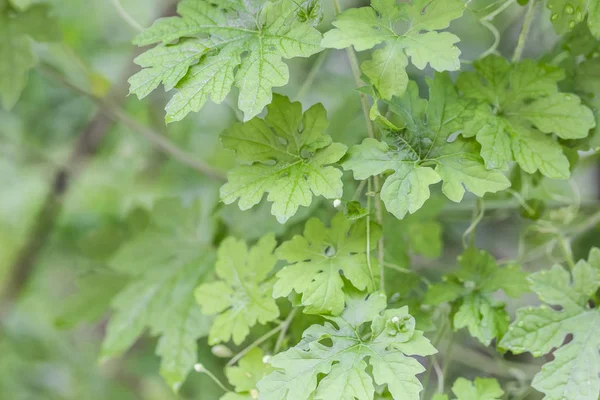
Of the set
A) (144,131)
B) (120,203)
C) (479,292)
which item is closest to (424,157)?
Answer: (479,292)

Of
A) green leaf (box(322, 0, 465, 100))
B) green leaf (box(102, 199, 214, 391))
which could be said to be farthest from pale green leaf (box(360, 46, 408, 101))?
green leaf (box(102, 199, 214, 391))

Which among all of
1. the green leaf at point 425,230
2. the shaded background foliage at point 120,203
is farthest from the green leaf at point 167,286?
the green leaf at point 425,230

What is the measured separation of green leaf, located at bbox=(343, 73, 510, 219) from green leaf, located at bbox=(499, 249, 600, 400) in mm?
192

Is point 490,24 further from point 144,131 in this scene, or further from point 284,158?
point 144,131

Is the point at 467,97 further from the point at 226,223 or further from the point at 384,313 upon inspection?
the point at 226,223

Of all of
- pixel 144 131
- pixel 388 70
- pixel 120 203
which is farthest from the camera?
pixel 120 203

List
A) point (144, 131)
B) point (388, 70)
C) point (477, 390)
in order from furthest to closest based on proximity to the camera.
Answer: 1. point (144, 131)
2. point (477, 390)
3. point (388, 70)

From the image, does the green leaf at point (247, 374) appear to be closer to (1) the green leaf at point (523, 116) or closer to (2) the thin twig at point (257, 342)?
(2) the thin twig at point (257, 342)

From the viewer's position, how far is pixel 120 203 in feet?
6.19

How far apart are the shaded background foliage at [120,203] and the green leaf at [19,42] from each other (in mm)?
53

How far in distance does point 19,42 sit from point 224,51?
60 centimetres

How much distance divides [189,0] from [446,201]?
28.2 inches

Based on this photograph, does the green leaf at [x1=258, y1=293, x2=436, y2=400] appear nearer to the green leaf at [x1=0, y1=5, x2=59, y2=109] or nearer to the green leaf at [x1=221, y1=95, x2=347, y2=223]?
the green leaf at [x1=221, y1=95, x2=347, y2=223]

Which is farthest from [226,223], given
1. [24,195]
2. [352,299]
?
[24,195]
